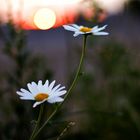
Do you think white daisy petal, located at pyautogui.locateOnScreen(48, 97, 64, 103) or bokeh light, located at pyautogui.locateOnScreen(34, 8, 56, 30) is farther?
bokeh light, located at pyautogui.locateOnScreen(34, 8, 56, 30)

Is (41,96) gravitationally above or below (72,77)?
above

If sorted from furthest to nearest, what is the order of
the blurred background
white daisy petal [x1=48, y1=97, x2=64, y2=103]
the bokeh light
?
1. the bokeh light
2. the blurred background
3. white daisy petal [x1=48, y1=97, x2=64, y2=103]

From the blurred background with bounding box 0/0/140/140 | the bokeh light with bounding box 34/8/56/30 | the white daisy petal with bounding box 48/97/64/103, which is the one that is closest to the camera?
the white daisy petal with bounding box 48/97/64/103

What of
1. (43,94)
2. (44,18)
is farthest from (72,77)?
(43,94)

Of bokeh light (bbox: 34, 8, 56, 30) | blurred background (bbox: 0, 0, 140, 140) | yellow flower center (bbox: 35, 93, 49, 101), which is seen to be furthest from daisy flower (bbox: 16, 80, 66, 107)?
bokeh light (bbox: 34, 8, 56, 30)

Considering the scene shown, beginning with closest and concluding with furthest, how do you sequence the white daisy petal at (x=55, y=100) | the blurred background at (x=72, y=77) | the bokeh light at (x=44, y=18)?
the white daisy petal at (x=55, y=100)
the blurred background at (x=72, y=77)
the bokeh light at (x=44, y=18)

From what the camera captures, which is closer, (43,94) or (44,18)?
(43,94)

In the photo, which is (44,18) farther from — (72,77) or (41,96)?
(41,96)

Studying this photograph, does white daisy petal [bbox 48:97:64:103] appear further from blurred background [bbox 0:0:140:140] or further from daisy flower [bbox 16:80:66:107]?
blurred background [bbox 0:0:140:140]

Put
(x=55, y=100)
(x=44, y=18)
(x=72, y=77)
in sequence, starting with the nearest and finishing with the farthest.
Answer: (x=55, y=100)
(x=44, y=18)
(x=72, y=77)

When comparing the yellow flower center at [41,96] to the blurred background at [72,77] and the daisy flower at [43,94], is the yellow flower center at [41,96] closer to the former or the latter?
the daisy flower at [43,94]

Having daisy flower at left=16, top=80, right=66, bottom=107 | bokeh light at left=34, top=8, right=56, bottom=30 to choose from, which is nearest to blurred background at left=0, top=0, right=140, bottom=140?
bokeh light at left=34, top=8, right=56, bottom=30

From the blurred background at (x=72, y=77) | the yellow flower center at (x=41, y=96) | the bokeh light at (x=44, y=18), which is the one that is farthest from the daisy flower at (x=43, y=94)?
the bokeh light at (x=44, y=18)
